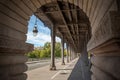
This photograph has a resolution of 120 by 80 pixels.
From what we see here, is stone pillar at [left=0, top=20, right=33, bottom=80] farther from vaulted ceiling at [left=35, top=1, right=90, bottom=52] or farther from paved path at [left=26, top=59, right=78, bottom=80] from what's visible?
vaulted ceiling at [left=35, top=1, right=90, bottom=52]

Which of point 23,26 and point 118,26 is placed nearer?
point 118,26

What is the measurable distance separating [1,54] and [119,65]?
3.18 meters

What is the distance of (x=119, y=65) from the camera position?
199 centimetres

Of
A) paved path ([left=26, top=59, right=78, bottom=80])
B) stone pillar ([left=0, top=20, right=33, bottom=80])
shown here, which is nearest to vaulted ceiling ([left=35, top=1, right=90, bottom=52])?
paved path ([left=26, top=59, right=78, bottom=80])

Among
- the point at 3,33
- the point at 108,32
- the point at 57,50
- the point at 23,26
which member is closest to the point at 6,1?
the point at 3,33

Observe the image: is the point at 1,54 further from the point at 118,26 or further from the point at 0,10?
the point at 118,26

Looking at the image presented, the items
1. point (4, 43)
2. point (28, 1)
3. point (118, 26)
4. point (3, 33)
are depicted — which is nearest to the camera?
point (118, 26)

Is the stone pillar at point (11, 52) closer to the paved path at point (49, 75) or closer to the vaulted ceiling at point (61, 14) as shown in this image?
the paved path at point (49, 75)

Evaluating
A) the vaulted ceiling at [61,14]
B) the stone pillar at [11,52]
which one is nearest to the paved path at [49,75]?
the vaulted ceiling at [61,14]

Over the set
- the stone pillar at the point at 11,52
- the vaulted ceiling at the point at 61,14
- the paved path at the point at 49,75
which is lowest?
the paved path at the point at 49,75

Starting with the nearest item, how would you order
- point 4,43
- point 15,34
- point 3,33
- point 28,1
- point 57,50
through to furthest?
point 4,43 → point 3,33 → point 15,34 → point 28,1 → point 57,50

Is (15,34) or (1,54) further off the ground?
(15,34)

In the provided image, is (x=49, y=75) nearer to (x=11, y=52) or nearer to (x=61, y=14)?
(x=61, y=14)

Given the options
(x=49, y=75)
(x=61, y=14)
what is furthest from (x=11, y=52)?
(x=61, y=14)
